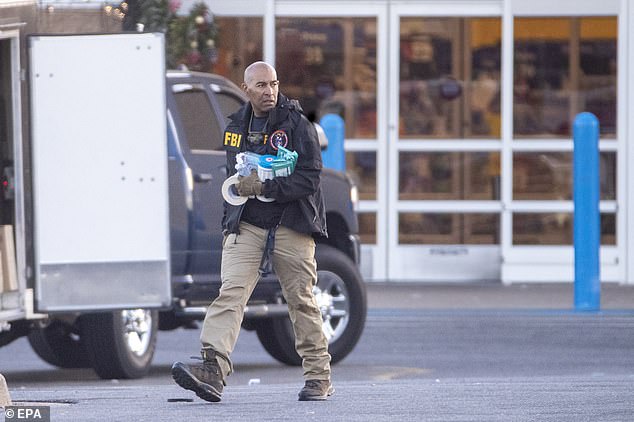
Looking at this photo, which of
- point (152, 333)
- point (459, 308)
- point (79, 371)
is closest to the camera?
point (152, 333)

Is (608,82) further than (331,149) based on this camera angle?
Yes

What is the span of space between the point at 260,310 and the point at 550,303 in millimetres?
4687

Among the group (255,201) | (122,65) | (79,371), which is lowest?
(79,371)

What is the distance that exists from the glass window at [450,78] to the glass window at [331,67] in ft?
1.20

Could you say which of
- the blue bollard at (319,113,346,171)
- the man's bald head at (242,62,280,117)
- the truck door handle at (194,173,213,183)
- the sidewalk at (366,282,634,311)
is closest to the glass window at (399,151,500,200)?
the sidewalk at (366,282,634,311)

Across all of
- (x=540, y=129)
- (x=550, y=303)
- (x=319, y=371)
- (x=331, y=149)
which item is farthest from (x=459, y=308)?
(x=319, y=371)

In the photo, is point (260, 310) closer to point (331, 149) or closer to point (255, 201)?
point (255, 201)

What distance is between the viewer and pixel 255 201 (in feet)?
28.1

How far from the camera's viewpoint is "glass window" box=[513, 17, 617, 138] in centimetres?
1805

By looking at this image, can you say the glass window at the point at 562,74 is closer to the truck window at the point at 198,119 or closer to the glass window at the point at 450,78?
the glass window at the point at 450,78

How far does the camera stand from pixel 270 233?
8586 millimetres

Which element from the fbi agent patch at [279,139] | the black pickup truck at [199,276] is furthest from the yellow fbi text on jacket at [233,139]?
the black pickup truck at [199,276]

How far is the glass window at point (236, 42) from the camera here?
18203 millimetres

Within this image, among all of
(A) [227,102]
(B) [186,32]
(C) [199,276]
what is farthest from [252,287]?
(B) [186,32]
